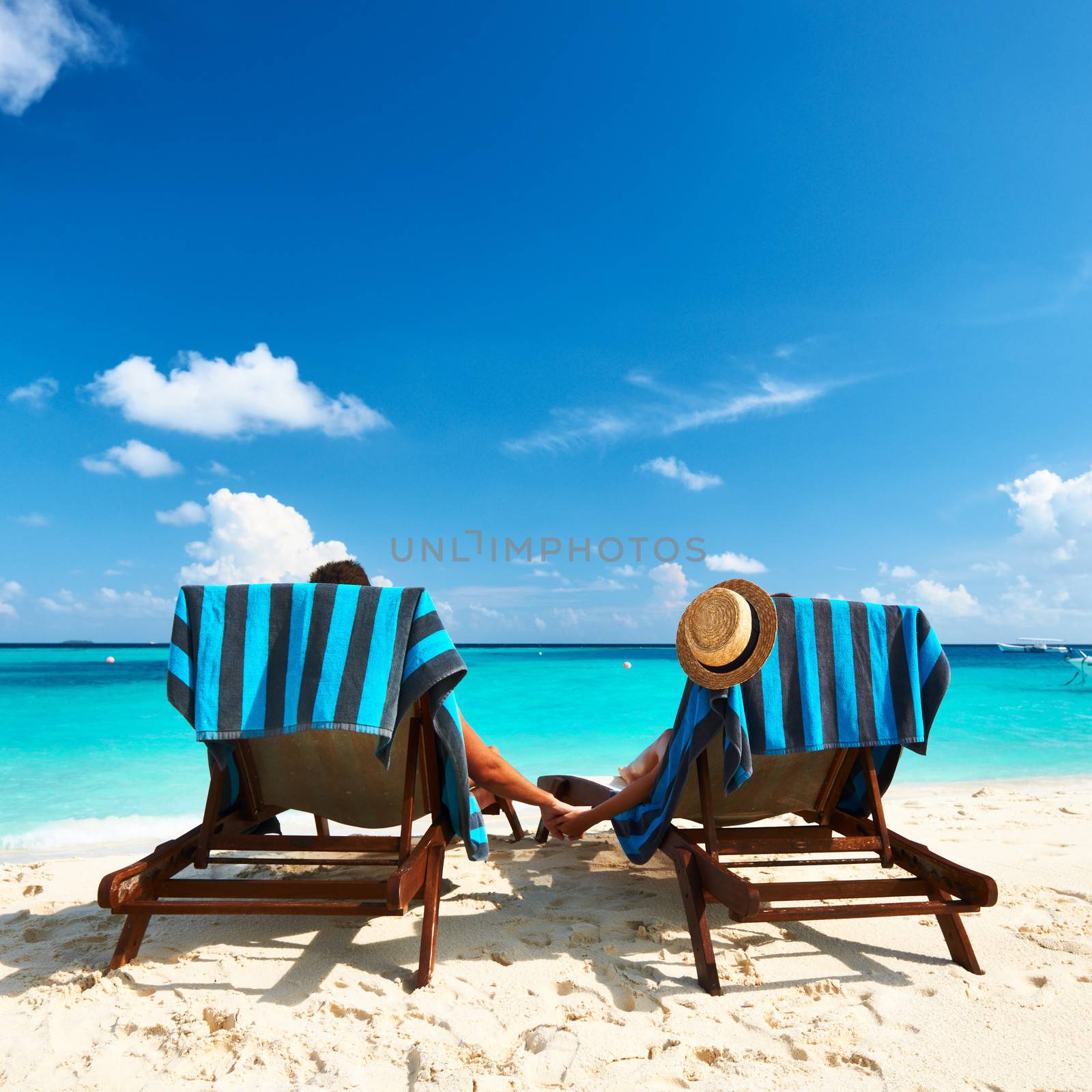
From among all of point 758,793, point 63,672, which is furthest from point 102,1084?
point 63,672

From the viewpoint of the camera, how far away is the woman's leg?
3297 millimetres

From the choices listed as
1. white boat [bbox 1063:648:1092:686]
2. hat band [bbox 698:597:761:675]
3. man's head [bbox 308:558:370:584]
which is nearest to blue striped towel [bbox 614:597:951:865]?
hat band [bbox 698:597:761:675]

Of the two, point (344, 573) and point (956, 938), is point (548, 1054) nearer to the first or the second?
point (956, 938)

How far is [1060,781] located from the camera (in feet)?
25.4

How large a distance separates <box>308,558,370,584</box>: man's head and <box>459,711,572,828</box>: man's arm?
30.8 inches

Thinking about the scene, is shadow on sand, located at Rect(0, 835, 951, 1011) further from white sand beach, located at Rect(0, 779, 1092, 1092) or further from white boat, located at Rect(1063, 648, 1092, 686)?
white boat, located at Rect(1063, 648, 1092, 686)

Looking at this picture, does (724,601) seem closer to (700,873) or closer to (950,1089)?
(700,873)

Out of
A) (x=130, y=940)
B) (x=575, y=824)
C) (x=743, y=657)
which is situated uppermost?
(x=743, y=657)

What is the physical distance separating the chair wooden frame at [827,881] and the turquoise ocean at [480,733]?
455 centimetres

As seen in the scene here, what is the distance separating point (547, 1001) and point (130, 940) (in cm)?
146

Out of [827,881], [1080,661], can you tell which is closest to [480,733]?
[827,881]

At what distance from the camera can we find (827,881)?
2.58m

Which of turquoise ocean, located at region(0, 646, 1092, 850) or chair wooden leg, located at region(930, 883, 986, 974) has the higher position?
chair wooden leg, located at region(930, 883, 986, 974)

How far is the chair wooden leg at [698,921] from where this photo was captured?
229 centimetres
